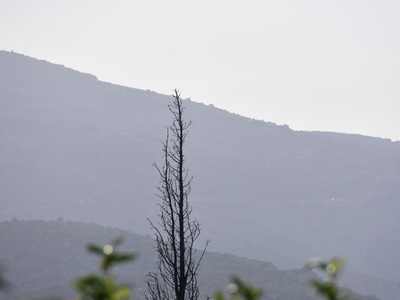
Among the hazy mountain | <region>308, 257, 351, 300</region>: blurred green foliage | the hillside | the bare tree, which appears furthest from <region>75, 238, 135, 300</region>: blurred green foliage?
the hazy mountain

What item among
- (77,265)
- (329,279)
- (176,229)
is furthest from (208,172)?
(329,279)

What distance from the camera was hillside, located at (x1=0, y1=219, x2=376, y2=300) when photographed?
206 feet

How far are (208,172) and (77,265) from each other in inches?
2730

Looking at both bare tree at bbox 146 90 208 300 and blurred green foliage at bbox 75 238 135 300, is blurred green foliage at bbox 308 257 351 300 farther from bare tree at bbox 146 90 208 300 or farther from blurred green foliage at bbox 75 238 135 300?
bare tree at bbox 146 90 208 300

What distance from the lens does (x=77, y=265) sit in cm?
7138

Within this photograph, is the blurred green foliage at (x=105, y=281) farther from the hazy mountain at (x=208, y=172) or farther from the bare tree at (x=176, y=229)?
the hazy mountain at (x=208, y=172)

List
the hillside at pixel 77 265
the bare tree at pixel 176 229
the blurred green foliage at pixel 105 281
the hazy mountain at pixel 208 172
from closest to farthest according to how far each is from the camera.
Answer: the blurred green foliage at pixel 105 281
the bare tree at pixel 176 229
the hillside at pixel 77 265
the hazy mountain at pixel 208 172

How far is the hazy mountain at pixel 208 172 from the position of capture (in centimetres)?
11475

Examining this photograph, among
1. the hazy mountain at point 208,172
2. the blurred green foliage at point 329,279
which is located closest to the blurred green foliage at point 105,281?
the blurred green foliage at point 329,279

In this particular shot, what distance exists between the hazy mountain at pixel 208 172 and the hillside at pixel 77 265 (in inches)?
1061

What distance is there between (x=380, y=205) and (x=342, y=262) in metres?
140

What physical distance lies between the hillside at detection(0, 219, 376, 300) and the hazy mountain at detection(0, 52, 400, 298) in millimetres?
26948

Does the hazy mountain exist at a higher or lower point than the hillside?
higher

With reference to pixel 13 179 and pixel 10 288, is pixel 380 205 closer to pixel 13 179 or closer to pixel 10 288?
pixel 13 179
